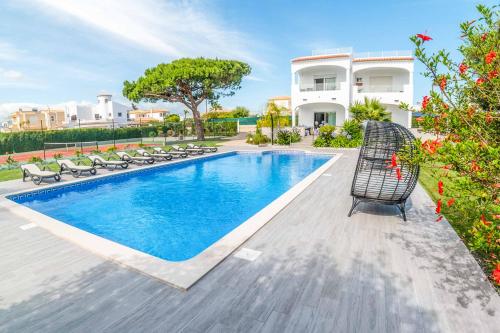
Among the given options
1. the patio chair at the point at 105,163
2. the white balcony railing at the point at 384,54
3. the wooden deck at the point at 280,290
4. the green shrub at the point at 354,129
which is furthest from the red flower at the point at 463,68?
the white balcony railing at the point at 384,54

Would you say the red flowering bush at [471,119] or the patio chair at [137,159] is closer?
the red flowering bush at [471,119]

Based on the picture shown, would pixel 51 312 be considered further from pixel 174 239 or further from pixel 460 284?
pixel 460 284

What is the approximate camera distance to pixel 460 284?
3.72m

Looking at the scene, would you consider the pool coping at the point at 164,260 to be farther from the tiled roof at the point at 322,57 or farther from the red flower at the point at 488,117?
the tiled roof at the point at 322,57

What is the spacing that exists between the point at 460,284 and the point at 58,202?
10.7 meters

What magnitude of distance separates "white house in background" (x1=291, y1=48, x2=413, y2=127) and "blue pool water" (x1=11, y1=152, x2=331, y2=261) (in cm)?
1563

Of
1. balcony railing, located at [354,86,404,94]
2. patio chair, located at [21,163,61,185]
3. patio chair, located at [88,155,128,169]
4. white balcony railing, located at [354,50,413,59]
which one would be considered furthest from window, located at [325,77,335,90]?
patio chair, located at [21,163,61,185]

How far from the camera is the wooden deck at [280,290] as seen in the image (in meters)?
3.08

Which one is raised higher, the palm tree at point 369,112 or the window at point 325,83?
the window at point 325,83

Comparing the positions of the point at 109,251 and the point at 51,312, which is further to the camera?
the point at 109,251

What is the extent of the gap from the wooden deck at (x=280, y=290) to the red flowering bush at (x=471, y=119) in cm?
122

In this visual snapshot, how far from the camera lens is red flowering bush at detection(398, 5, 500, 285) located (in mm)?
2193

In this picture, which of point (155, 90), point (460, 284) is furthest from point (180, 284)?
point (155, 90)

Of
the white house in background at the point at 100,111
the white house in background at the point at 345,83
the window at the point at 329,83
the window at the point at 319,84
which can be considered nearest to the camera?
the white house in background at the point at 345,83
